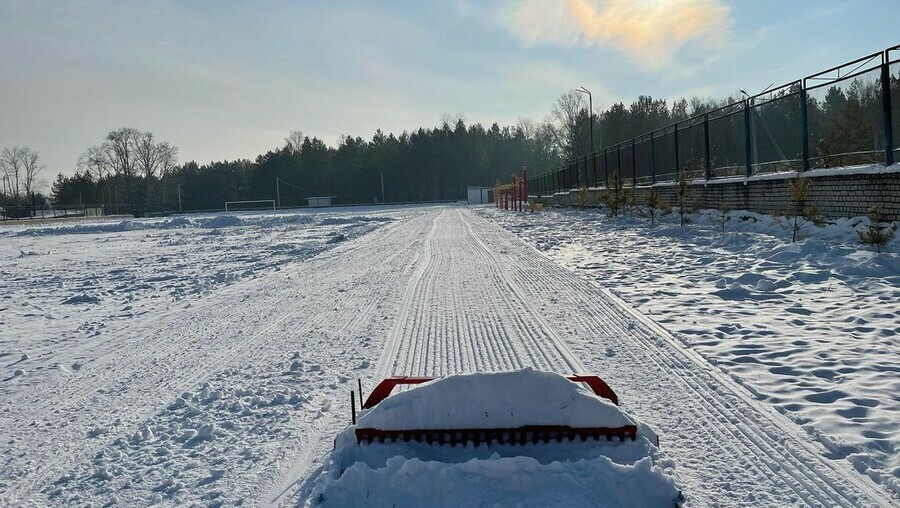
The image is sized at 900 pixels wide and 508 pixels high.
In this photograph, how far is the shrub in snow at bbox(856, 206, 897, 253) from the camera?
1066 cm

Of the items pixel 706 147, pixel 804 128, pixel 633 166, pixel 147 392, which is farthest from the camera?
pixel 633 166

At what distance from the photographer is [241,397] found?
5219 mm

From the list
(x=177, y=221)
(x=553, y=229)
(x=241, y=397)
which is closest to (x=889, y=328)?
(x=241, y=397)

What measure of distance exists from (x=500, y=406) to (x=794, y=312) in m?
5.56

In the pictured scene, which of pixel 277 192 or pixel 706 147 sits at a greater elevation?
pixel 277 192

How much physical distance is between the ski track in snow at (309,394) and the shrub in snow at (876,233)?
16.0 feet

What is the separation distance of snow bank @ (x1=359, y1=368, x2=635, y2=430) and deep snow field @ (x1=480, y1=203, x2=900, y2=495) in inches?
61.6

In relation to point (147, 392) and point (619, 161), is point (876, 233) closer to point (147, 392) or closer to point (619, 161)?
point (147, 392)

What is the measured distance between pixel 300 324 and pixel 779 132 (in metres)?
14.5

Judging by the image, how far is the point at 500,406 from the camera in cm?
366

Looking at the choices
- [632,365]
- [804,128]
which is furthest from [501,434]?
[804,128]

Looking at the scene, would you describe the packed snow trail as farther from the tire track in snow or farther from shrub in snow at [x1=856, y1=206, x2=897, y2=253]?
shrub in snow at [x1=856, y1=206, x2=897, y2=253]

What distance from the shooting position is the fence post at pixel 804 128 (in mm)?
15156

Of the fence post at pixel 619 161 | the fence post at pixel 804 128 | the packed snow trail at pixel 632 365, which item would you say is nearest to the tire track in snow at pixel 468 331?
Result: the packed snow trail at pixel 632 365
